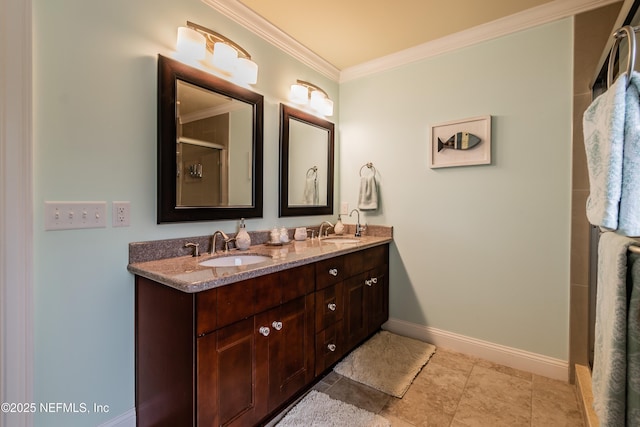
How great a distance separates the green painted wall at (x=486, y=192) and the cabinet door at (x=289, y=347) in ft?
3.66

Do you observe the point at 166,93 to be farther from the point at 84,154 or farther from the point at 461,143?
the point at 461,143

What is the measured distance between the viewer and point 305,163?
2.41 meters

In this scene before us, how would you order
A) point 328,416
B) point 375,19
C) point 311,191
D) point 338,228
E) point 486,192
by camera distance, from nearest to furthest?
point 328,416 < point 375,19 < point 486,192 < point 311,191 < point 338,228

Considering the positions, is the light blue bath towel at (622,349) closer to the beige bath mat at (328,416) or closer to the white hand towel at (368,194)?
the beige bath mat at (328,416)

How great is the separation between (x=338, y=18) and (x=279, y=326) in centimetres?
192

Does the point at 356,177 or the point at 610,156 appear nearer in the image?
the point at 610,156

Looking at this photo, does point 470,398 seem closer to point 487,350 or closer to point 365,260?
point 487,350

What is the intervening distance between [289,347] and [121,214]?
3.33 ft

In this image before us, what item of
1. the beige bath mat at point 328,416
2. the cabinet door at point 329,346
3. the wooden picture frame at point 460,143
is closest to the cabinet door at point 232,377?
the beige bath mat at point 328,416

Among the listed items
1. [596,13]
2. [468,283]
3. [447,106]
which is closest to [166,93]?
[447,106]

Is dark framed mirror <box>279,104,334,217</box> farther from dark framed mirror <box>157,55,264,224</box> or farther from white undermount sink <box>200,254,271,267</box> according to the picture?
white undermount sink <box>200,254,271,267</box>

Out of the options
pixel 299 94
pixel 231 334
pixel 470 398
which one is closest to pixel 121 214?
pixel 231 334

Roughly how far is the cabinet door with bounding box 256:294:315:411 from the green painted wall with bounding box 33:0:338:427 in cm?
66

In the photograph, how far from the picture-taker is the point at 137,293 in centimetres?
138
